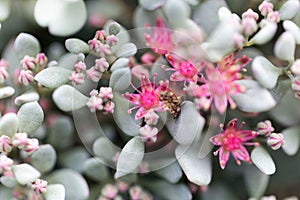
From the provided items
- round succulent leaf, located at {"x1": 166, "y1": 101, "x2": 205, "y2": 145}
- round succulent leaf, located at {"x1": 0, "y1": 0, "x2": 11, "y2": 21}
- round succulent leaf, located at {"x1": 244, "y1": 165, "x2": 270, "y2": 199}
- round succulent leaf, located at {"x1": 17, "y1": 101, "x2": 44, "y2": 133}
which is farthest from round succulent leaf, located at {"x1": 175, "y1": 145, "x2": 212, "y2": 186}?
round succulent leaf, located at {"x1": 0, "y1": 0, "x2": 11, "y2": 21}

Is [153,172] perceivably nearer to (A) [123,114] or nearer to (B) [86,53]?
(A) [123,114]

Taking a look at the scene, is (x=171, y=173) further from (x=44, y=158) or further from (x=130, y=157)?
(x=44, y=158)

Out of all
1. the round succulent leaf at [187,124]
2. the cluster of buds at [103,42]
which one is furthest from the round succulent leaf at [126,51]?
the round succulent leaf at [187,124]

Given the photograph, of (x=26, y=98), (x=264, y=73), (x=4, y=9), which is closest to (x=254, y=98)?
(x=264, y=73)

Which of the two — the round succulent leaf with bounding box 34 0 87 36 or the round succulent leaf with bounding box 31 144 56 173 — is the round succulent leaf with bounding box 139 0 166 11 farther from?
the round succulent leaf with bounding box 31 144 56 173

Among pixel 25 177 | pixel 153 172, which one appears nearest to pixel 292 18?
pixel 153 172

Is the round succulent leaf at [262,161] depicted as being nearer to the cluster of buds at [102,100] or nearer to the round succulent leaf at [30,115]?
the cluster of buds at [102,100]
